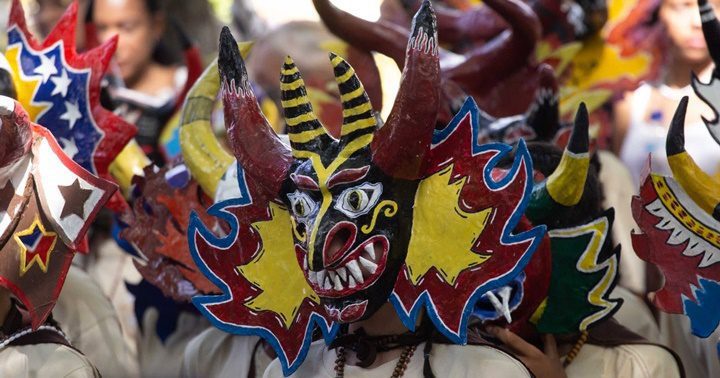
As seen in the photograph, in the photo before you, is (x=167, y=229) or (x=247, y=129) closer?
(x=247, y=129)

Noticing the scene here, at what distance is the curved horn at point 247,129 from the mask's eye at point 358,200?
0.20 m

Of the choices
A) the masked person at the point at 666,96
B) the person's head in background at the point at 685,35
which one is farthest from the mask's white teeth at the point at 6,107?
the person's head in background at the point at 685,35

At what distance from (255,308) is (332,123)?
5.54ft

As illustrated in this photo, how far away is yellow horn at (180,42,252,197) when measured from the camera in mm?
4258

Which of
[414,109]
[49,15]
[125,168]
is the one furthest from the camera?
[49,15]

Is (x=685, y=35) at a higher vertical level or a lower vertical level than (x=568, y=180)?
higher

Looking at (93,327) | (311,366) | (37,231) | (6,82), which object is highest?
(6,82)

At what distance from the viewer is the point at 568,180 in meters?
3.70

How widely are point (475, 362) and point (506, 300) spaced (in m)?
0.27

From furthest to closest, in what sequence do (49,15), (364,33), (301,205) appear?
1. (49,15)
2. (364,33)
3. (301,205)

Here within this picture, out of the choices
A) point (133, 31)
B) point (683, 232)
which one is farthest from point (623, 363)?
point (133, 31)

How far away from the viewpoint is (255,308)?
12.1 ft

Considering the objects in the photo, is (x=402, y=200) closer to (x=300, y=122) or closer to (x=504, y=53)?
(x=300, y=122)

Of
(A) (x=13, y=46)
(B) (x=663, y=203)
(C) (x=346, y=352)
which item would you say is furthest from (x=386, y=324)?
A: (A) (x=13, y=46)
